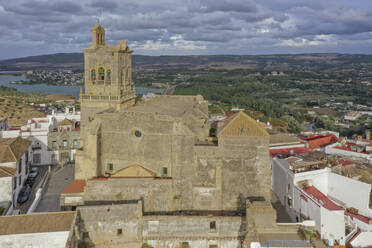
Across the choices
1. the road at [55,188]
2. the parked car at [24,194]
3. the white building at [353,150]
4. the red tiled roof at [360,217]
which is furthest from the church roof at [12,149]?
the white building at [353,150]

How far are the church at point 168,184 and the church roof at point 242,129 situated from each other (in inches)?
2.4

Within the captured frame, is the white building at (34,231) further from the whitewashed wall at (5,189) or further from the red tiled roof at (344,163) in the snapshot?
the red tiled roof at (344,163)

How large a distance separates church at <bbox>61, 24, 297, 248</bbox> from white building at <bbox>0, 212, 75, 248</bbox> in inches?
34.3

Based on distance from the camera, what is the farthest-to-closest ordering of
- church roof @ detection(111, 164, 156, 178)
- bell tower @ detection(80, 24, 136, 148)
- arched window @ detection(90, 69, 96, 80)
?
arched window @ detection(90, 69, 96, 80) → bell tower @ detection(80, 24, 136, 148) → church roof @ detection(111, 164, 156, 178)

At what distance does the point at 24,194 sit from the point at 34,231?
428 inches

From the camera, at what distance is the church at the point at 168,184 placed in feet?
64.4

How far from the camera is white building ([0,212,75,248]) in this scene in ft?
59.4

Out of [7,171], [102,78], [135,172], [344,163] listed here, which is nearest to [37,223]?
[135,172]

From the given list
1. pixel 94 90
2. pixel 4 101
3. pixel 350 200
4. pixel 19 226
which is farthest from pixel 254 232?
pixel 4 101

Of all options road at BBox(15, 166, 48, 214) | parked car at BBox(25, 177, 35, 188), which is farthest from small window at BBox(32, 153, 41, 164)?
parked car at BBox(25, 177, 35, 188)

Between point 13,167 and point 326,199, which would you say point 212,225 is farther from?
point 13,167

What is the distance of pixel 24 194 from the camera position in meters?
28.1

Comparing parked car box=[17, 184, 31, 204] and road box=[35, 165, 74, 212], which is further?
parked car box=[17, 184, 31, 204]

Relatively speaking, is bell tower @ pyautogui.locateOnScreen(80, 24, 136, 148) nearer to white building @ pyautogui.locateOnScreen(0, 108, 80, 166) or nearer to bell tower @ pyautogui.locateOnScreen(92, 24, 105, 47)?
bell tower @ pyautogui.locateOnScreen(92, 24, 105, 47)
